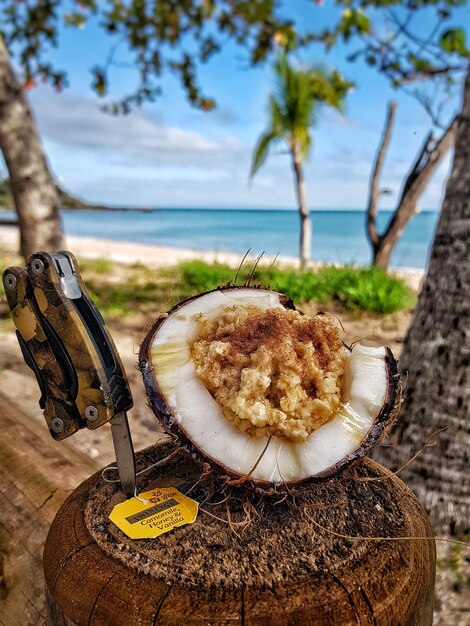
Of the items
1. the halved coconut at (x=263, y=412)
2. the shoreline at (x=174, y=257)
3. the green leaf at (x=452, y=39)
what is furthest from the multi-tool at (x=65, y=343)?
the green leaf at (x=452, y=39)

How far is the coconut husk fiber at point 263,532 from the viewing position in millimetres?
1144

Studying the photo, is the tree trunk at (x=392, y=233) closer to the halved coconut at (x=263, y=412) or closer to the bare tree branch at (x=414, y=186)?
the bare tree branch at (x=414, y=186)

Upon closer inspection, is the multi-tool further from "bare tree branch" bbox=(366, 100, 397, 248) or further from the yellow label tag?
"bare tree branch" bbox=(366, 100, 397, 248)

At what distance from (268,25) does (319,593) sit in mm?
7563

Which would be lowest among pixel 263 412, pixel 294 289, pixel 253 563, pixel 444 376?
pixel 294 289

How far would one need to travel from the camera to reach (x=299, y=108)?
335 inches

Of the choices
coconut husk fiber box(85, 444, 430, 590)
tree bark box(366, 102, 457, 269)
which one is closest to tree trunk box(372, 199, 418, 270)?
tree bark box(366, 102, 457, 269)

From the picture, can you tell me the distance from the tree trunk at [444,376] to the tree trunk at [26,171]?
461cm

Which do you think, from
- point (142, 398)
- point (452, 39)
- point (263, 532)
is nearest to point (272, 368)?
point (263, 532)

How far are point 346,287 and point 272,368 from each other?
207 inches

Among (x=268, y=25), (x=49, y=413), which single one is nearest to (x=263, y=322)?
(x=49, y=413)

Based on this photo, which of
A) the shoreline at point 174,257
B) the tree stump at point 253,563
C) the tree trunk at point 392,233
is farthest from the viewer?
the shoreline at point 174,257

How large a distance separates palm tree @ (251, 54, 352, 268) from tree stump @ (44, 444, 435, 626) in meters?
6.94

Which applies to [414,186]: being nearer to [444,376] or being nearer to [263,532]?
[444,376]
